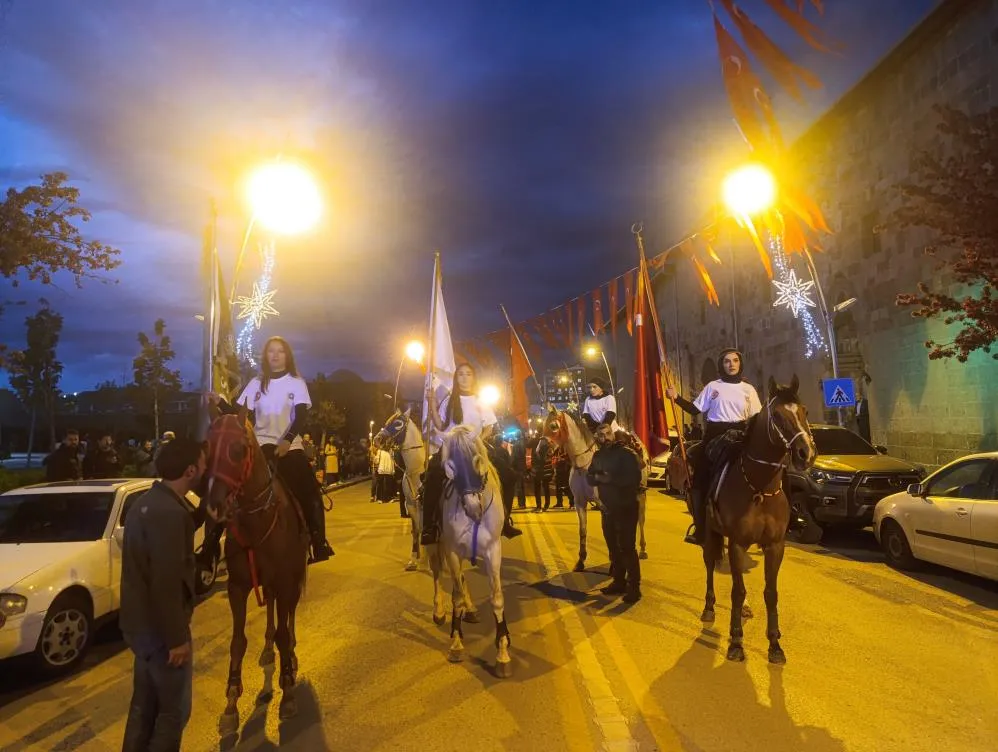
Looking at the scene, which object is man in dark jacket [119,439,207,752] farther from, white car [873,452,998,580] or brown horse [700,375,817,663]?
white car [873,452,998,580]

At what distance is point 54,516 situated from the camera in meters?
6.98

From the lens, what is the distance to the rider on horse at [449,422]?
21.2 ft

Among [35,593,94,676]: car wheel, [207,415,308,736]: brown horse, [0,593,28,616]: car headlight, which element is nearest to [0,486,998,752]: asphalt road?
[35,593,94,676]: car wheel

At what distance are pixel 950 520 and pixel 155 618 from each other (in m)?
8.74

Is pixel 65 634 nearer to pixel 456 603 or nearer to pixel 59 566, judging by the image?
pixel 59 566

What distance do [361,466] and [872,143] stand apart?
28983 millimetres

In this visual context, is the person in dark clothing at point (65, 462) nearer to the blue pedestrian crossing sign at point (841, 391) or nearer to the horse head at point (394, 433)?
the horse head at point (394, 433)

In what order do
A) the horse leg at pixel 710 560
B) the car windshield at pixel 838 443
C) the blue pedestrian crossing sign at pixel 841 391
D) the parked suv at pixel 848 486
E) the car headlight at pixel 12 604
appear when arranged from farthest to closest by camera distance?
the blue pedestrian crossing sign at pixel 841 391, the car windshield at pixel 838 443, the parked suv at pixel 848 486, the horse leg at pixel 710 560, the car headlight at pixel 12 604

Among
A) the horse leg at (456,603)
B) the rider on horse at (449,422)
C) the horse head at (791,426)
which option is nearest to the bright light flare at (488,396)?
the rider on horse at (449,422)

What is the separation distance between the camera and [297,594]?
5242mm

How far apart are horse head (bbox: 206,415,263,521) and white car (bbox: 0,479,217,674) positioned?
1276 millimetres

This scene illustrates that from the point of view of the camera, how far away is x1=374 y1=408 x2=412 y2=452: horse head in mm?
9852

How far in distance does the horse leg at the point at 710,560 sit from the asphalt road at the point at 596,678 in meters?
0.18

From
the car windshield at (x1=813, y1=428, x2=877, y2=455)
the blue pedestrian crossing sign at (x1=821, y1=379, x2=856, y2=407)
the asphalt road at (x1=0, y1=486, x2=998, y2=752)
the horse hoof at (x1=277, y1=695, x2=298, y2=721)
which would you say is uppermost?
the blue pedestrian crossing sign at (x1=821, y1=379, x2=856, y2=407)
